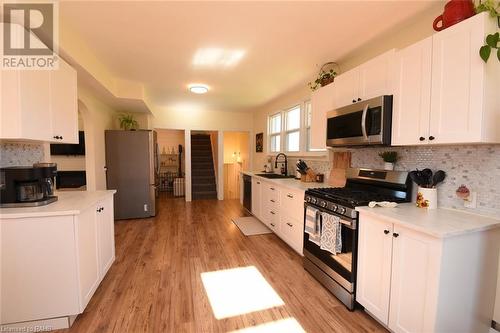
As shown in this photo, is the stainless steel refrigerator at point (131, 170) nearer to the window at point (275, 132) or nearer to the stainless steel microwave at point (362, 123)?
the window at point (275, 132)

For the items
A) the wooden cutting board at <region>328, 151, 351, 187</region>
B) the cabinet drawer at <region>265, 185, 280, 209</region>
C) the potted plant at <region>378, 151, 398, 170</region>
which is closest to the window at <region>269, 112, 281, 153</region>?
the cabinet drawer at <region>265, 185, 280, 209</region>

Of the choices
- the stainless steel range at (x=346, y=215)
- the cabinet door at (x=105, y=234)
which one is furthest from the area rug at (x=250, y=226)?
the cabinet door at (x=105, y=234)

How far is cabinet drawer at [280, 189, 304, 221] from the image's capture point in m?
2.84

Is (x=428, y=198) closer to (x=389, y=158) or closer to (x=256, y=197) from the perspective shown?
(x=389, y=158)

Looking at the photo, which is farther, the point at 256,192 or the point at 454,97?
the point at 256,192

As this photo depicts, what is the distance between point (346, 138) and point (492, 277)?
151 cm

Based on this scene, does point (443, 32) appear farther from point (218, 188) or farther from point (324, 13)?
point (218, 188)

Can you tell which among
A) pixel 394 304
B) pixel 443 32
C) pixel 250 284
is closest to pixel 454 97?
pixel 443 32

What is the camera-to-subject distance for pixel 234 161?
28.1 ft

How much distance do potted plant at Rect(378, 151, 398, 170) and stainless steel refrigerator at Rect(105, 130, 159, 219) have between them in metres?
3.97

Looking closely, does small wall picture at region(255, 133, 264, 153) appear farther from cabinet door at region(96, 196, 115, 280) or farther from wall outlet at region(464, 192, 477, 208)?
wall outlet at region(464, 192, 477, 208)

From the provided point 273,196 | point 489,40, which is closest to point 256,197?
point 273,196

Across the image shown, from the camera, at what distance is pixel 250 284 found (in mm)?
2375

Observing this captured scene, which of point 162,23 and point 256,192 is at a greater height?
point 162,23
